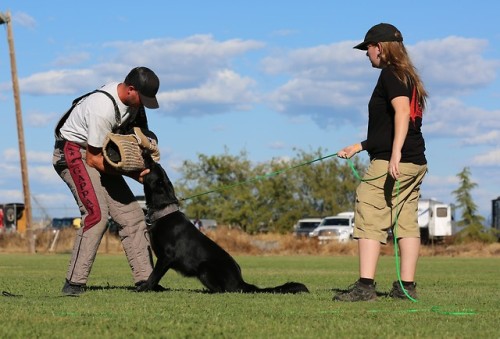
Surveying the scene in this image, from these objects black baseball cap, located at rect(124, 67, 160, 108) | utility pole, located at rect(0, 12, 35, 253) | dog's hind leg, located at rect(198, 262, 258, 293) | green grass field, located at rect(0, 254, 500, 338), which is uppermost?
utility pole, located at rect(0, 12, 35, 253)

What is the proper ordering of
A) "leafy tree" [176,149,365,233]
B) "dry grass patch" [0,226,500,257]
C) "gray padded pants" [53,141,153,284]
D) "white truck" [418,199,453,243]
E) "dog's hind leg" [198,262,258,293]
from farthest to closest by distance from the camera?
"leafy tree" [176,149,365,233]
"white truck" [418,199,453,243]
"dry grass patch" [0,226,500,257]
"gray padded pants" [53,141,153,284]
"dog's hind leg" [198,262,258,293]

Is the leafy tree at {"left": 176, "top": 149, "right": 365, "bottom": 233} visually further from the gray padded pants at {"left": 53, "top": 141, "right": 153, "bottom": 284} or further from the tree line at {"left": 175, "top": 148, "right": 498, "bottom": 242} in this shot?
the gray padded pants at {"left": 53, "top": 141, "right": 153, "bottom": 284}

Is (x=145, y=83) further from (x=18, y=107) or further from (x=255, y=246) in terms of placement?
(x=18, y=107)

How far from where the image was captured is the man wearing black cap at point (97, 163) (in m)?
8.45

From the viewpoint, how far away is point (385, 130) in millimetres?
7910

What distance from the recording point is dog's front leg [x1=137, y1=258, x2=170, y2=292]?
8.66m

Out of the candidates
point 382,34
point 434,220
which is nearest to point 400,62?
point 382,34

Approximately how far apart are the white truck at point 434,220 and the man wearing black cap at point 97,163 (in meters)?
42.1

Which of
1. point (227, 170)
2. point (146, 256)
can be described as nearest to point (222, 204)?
point (227, 170)

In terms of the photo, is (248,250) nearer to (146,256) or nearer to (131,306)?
(146,256)

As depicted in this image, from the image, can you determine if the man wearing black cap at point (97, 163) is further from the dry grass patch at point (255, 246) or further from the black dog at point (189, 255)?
the dry grass patch at point (255, 246)

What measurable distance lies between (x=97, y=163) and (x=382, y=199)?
2615mm

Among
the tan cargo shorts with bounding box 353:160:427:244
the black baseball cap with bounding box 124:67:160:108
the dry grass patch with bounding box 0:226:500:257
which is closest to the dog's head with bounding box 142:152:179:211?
the black baseball cap with bounding box 124:67:160:108

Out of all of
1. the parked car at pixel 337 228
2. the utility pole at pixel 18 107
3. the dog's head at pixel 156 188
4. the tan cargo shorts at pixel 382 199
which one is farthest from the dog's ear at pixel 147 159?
the parked car at pixel 337 228
